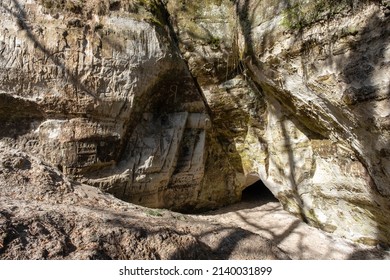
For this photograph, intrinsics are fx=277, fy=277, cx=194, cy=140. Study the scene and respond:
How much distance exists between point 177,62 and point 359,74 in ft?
10.6

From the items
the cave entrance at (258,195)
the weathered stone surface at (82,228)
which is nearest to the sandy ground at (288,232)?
the cave entrance at (258,195)

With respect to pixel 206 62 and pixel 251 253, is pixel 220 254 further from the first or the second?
pixel 206 62

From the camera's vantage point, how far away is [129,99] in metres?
4.85

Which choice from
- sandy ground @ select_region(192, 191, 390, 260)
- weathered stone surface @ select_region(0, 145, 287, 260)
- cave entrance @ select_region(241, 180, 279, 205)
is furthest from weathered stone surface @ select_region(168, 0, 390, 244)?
weathered stone surface @ select_region(0, 145, 287, 260)

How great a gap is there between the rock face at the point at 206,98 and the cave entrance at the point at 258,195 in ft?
3.48

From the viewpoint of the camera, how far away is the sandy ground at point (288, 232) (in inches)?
180

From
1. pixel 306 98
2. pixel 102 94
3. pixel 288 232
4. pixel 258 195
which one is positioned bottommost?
pixel 288 232

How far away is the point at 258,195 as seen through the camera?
24.8ft

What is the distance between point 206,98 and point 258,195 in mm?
3176

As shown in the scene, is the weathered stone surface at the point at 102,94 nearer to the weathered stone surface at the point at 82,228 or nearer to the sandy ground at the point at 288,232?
the weathered stone surface at the point at 82,228

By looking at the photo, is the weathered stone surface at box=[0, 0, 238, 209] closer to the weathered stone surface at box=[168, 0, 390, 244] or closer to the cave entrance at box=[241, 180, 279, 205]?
the weathered stone surface at box=[168, 0, 390, 244]

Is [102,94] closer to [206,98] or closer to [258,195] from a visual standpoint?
[206,98]

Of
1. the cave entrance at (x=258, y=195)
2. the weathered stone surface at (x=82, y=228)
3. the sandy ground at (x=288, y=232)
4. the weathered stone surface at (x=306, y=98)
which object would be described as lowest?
the sandy ground at (x=288, y=232)

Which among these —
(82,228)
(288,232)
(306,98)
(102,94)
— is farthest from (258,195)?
(82,228)
